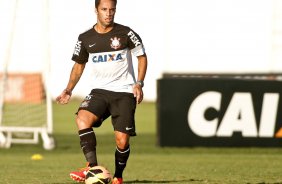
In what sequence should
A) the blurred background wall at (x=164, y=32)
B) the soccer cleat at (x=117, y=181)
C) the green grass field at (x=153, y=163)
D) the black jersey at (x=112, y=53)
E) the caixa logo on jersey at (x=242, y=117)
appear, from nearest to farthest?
the black jersey at (x=112, y=53), the soccer cleat at (x=117, y=181), the green grass field at (x=153, y=163), the caixa logo on jersey at (x=242, y=117), the blurred background wall at (x=164, y=32)

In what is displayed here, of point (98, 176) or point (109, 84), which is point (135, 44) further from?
point (98, 176)

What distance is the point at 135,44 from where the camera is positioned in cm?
1048

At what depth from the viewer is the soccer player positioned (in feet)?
34.0

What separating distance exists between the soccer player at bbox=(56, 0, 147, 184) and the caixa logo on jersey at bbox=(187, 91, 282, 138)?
635 centimetres

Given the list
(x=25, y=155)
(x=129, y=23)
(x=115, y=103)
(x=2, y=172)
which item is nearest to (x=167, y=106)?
(x=25, y=155)

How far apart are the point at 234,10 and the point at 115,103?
2315 centimetres

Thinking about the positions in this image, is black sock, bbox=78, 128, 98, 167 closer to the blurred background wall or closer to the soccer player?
the soccer player

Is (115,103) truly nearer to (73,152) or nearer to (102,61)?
(102,61)

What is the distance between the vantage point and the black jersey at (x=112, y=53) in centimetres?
1042

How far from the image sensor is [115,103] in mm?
10508

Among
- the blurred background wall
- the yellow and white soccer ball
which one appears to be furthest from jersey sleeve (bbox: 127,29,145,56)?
the blurred background wall

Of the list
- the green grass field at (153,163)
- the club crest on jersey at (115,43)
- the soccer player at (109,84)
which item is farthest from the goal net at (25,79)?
the club crest on jersey at (115,43)

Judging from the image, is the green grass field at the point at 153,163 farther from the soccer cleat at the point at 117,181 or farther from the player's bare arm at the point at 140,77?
the player's bare arm at the point at 140,77

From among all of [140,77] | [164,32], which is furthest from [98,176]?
[164,32]
